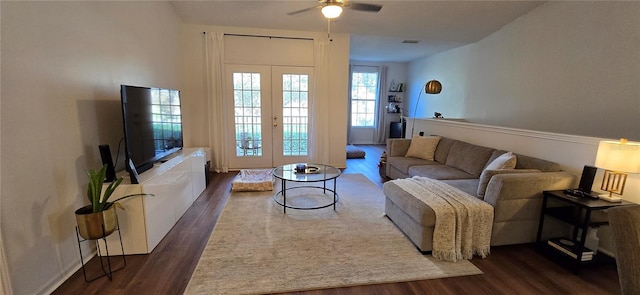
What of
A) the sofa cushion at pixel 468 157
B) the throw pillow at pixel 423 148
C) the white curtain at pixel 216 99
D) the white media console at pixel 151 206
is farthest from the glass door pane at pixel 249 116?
the sofa cushion at pixel 468 157

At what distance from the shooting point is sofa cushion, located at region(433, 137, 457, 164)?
4.22 meters

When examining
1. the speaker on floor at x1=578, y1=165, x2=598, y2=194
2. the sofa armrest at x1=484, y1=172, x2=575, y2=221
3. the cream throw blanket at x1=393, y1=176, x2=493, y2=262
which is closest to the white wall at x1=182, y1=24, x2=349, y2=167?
the cream throw blanket at x1=393, y1=176, x2=493, y2=262

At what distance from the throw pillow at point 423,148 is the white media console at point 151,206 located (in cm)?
337

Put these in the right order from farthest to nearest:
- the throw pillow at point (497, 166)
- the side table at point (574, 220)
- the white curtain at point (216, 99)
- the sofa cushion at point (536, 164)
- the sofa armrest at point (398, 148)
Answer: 1. the white curtain at point (216, 99)
2. the sofa armrest at point (398, 148)
3. the sofa cushion at point (536, 164)
4. the throw pillow at point (497, 166)
5. the side table at point (574, 220)

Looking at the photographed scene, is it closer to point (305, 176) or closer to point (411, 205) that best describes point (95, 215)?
point (305, 176)

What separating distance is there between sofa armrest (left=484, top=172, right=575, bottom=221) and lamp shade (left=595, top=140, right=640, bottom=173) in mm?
345

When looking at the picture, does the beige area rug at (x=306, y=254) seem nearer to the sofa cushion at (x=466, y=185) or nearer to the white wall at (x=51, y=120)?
the sofa cushion at (x=466, y=185)

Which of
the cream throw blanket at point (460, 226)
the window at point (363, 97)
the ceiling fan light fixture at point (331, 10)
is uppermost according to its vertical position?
the ceiling fan light fixture at point (331, 10)

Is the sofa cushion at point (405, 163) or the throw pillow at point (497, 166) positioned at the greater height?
the throw pillow at point (497, 166)

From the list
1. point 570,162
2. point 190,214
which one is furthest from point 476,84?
point 190,214

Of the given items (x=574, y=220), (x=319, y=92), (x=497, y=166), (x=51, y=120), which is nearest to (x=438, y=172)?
(x=497, y=166)

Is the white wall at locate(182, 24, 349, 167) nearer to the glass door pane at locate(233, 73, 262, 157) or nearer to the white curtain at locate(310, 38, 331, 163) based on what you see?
the white curtain at locate(310, 38, 331, 163)

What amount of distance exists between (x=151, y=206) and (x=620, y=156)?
12.4 feet

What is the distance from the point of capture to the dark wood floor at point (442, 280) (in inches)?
76.8
